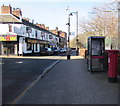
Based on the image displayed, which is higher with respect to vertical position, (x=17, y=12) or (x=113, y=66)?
(x=17, y=12)

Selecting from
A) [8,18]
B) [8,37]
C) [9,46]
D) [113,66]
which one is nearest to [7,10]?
[8,18]

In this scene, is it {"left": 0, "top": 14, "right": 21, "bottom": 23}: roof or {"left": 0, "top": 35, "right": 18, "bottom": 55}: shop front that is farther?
{"left": 0, "top": 14, "right": 21, "bottom": 23}: roof

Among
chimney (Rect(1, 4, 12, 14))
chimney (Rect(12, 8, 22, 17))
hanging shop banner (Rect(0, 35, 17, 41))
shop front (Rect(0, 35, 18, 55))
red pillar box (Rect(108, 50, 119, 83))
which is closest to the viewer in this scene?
red pillar box (Rect(108, 50, 119, 83))

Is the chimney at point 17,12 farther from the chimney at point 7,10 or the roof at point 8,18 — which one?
the roof at point 8,18

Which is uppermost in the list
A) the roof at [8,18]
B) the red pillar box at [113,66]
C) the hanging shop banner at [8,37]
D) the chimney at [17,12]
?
the chimney at [17,12]

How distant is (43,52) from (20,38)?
18.1 feet

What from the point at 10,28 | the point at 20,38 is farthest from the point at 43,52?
the point at 10,28

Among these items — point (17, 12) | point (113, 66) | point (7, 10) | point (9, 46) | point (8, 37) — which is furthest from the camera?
point (17, 12)

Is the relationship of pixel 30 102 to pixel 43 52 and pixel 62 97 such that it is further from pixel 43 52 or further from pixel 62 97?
pixel 43 52

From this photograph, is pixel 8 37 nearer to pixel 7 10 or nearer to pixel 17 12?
pixel 7 10

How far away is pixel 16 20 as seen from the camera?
3300 centimetres

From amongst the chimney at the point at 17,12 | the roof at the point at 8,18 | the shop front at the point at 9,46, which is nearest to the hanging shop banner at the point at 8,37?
the shop front at the point at 9,46

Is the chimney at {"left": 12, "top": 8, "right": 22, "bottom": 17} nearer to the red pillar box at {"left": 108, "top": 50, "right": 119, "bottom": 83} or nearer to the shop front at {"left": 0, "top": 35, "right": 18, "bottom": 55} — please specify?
the shop front at {"left": 0, "top": 35, "right": 18, "bottom": 55}

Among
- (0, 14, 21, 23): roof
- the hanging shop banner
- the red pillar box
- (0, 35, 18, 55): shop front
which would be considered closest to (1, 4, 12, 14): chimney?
(0, 14, 21, 23): roof
